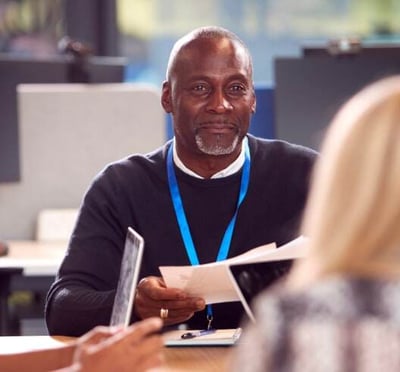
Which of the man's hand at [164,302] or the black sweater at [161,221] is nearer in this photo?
the man's hand at [164,302]

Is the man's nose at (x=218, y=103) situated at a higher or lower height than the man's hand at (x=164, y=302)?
higher

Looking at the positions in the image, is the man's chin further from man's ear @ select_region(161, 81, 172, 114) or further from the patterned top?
the patterned top

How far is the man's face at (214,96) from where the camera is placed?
289cm

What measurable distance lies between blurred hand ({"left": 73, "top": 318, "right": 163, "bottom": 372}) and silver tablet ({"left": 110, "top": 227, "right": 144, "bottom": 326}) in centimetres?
31

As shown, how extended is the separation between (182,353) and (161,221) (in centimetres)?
42

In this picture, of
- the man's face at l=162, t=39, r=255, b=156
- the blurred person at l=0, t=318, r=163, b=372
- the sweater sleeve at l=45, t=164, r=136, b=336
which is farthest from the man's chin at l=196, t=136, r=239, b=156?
the blurred person at l=0, t=318, r=163, b=372

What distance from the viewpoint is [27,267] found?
4.01 metres

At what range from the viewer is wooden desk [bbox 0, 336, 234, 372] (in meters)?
2.40

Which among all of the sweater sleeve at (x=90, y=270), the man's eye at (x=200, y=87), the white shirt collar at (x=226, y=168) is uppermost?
the man's eye at (x=200, y=87)

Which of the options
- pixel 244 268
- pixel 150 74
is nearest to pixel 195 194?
pixel 244 268

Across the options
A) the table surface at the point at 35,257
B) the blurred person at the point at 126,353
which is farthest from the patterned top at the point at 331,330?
the table surface at the point at 35,257

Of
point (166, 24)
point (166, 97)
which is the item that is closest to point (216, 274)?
point (166, 97)

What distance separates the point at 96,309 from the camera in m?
2.71

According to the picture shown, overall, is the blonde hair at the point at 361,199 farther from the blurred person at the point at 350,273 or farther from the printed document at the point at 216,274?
the printed document at the point at 216,274
